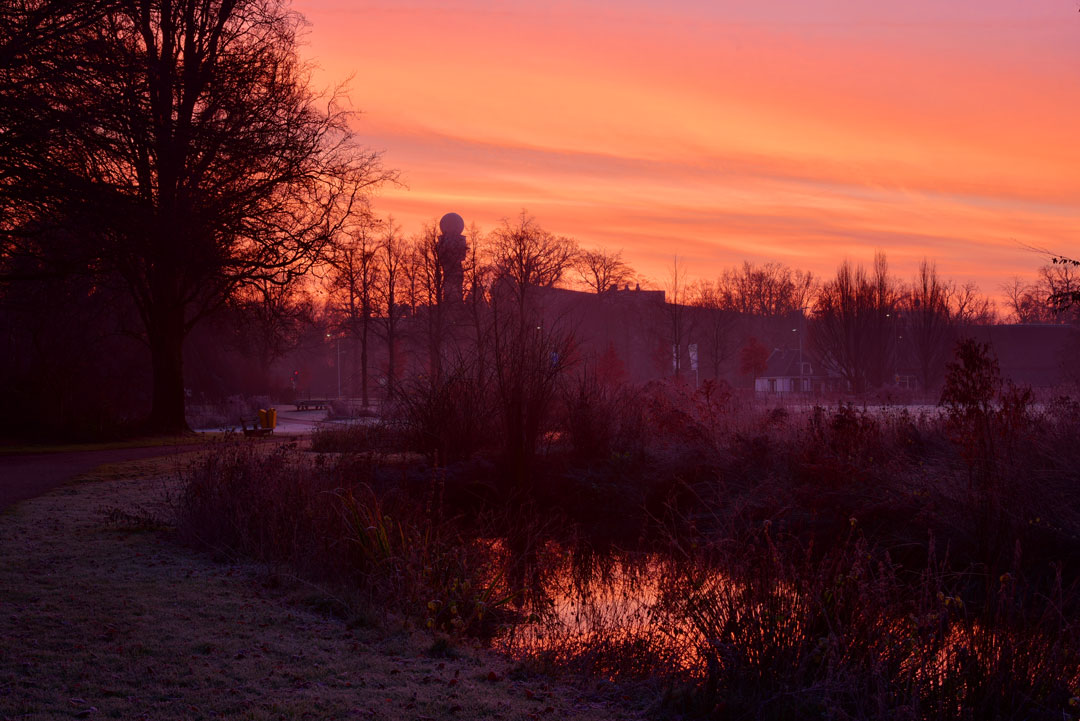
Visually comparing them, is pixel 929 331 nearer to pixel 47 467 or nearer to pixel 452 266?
pixel 452 266

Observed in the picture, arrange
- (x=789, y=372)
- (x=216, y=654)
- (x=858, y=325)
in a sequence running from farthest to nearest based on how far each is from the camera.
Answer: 1. (x=789, y=372)
2. (x=858, y=325)
3. (x=216, y=654)

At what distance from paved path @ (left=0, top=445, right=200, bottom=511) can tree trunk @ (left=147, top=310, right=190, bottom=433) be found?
387 cm

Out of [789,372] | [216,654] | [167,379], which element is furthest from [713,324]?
[216,654]

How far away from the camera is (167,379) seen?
25.3m

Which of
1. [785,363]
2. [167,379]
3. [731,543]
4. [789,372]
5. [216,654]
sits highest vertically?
[785,363]

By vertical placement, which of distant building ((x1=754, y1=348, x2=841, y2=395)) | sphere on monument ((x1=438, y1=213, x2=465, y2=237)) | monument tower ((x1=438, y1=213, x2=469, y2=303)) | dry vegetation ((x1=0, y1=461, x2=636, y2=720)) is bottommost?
dry vegetation ((x1=0, y1=461, x2=636, y2=720))

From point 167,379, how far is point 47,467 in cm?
839

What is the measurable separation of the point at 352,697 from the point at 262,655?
109cm

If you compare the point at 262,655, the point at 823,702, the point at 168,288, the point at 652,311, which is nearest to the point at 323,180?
the point at 168,288

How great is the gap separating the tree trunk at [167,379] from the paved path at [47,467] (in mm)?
3873

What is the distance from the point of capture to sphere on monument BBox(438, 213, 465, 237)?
6556 centimetres

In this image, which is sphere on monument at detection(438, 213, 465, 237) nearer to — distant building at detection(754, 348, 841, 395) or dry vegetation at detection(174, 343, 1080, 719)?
distant building at detection(754, 348, 841, 395)

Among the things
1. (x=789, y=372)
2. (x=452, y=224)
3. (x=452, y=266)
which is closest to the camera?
(x=452, y=266)

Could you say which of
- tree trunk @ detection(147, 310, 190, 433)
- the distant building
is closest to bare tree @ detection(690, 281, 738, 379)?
the distant building
